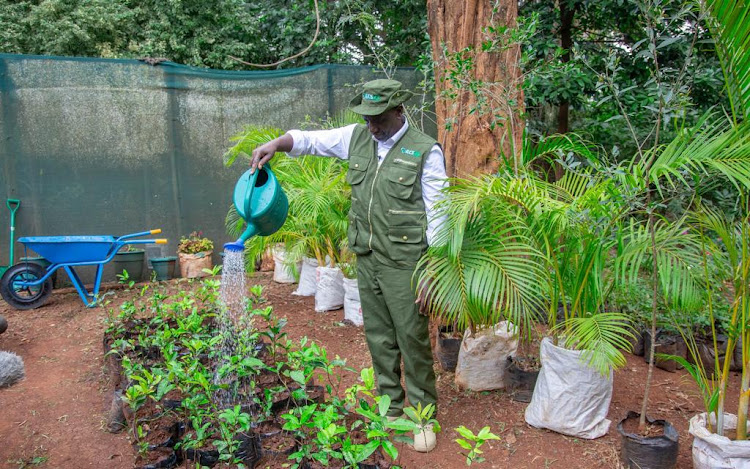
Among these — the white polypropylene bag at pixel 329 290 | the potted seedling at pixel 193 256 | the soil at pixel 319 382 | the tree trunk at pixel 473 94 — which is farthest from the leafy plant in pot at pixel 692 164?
the potted seedling at pixel 193 256

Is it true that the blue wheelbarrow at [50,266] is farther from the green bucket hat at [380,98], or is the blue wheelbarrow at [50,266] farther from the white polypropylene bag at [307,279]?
the green bucket hat at [380,98]

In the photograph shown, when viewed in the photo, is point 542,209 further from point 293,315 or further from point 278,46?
point 278,46

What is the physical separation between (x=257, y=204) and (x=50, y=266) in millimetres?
3698

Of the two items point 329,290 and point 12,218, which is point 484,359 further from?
point 12,218

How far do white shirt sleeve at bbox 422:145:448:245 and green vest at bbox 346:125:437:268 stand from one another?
1.0 inches

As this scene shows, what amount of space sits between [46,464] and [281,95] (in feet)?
16.3

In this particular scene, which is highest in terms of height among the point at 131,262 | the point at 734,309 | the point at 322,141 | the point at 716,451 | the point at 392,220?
the point at 322,141

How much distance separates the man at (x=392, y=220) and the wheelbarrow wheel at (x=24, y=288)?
3743 mm

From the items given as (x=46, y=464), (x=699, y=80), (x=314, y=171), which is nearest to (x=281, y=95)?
(x=314, y=171)

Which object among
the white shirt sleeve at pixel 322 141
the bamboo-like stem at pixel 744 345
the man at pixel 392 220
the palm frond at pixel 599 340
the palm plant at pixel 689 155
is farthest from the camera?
the white shirt sleeve at pixel 322 141

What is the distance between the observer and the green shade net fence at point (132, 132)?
20.3 ft

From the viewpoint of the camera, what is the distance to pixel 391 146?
3.00 meters

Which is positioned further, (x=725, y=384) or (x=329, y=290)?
(x=329, y=290)

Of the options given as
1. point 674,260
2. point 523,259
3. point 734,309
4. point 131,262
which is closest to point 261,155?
point 523,259
